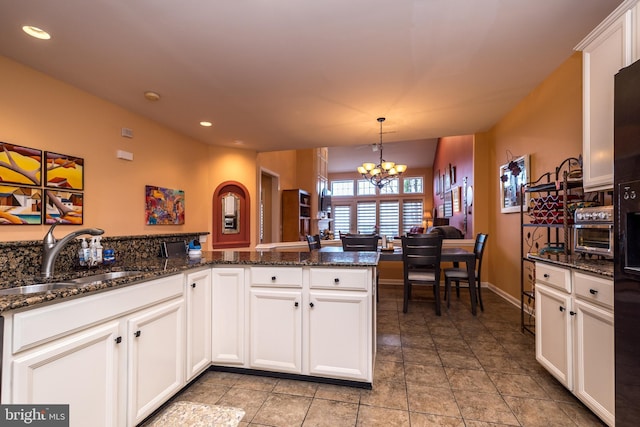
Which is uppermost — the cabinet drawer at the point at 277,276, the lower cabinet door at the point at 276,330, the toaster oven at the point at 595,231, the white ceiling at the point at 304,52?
the white ceiling at the point at 304,52

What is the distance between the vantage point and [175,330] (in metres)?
1.81

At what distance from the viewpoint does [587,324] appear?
161 centimetres

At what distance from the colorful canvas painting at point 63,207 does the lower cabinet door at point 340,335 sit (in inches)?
102

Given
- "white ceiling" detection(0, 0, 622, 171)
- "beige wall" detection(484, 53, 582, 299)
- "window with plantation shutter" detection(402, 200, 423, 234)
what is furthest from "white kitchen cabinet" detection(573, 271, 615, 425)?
"window with plantation shutter" detection(402, 200, 423, 234)

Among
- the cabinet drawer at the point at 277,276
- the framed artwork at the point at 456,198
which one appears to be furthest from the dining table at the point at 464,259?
the framed artwork at the point at 456,198

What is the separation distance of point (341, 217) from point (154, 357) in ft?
33.7

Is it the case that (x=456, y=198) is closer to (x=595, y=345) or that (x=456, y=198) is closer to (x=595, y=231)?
(x=595, y=231)

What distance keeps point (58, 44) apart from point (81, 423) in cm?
262

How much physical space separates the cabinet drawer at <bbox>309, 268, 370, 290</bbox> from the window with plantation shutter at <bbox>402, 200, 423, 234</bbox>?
942cm

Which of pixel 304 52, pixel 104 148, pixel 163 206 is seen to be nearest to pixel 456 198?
pixel 304 52

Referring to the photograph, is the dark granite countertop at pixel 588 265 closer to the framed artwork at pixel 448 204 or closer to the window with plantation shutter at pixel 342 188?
the framed artwork at pixel 448 204

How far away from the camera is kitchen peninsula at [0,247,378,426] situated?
1129 mm

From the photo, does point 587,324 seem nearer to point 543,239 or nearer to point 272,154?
point 543,239

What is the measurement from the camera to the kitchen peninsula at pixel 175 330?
1129 millimetres
